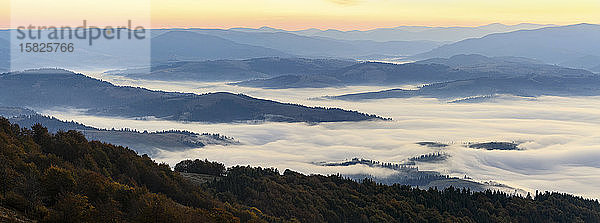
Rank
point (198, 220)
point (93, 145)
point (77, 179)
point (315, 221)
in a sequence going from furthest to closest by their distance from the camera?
point (315, 221)
point (93, 145)
point (77, 179)
point (198, 220)

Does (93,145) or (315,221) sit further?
(315,221)

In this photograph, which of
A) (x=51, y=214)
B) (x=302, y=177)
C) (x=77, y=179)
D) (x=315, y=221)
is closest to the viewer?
(x=51, y=214)

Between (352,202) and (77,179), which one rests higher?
(77,179)

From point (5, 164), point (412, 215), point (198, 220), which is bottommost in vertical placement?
point (412, 215)

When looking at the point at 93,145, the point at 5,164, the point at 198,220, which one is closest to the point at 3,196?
the point at 5,164

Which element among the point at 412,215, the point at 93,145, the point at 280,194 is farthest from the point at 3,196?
the point at 412,215

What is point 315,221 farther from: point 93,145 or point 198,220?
point 198,220

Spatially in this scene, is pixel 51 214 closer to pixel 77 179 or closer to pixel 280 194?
pixel 77 179
